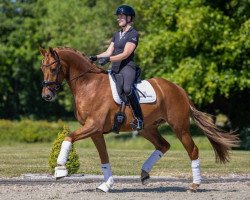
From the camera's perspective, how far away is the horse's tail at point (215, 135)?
46.7 feet

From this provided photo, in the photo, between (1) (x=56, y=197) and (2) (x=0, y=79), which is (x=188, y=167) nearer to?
(1) (x=56, y=197)

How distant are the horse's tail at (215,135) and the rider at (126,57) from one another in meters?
1.57

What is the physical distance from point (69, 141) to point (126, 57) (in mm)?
1876

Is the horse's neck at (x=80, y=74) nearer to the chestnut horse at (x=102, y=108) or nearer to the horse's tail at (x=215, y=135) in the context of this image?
the chestnut horse at (x=102, y=108)

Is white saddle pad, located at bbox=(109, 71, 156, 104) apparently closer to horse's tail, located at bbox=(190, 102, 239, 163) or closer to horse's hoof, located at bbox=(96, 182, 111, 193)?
horse's tail, located at bbox=(190, 102, 239, 163)

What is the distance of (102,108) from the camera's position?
12859 mm

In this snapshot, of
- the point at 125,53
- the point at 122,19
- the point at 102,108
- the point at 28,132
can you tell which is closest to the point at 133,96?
the point at 102,108

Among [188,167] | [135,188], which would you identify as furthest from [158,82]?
[188,167]

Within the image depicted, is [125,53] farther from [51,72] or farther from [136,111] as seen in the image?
[51,72]

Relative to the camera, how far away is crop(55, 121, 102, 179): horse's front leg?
12.3 m

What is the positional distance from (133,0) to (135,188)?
2534 centimetres

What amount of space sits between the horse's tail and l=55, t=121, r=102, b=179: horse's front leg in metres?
2.43

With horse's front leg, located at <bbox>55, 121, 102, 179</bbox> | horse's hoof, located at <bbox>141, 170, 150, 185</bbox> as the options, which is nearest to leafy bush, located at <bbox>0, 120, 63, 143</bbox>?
horse's hoof, located at <bbox>141, 170, 150, 185</bbox>

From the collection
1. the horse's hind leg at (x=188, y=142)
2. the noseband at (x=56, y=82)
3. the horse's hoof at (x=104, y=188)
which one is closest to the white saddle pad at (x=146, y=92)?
the horse's hind leg at (x=188, y=142)
